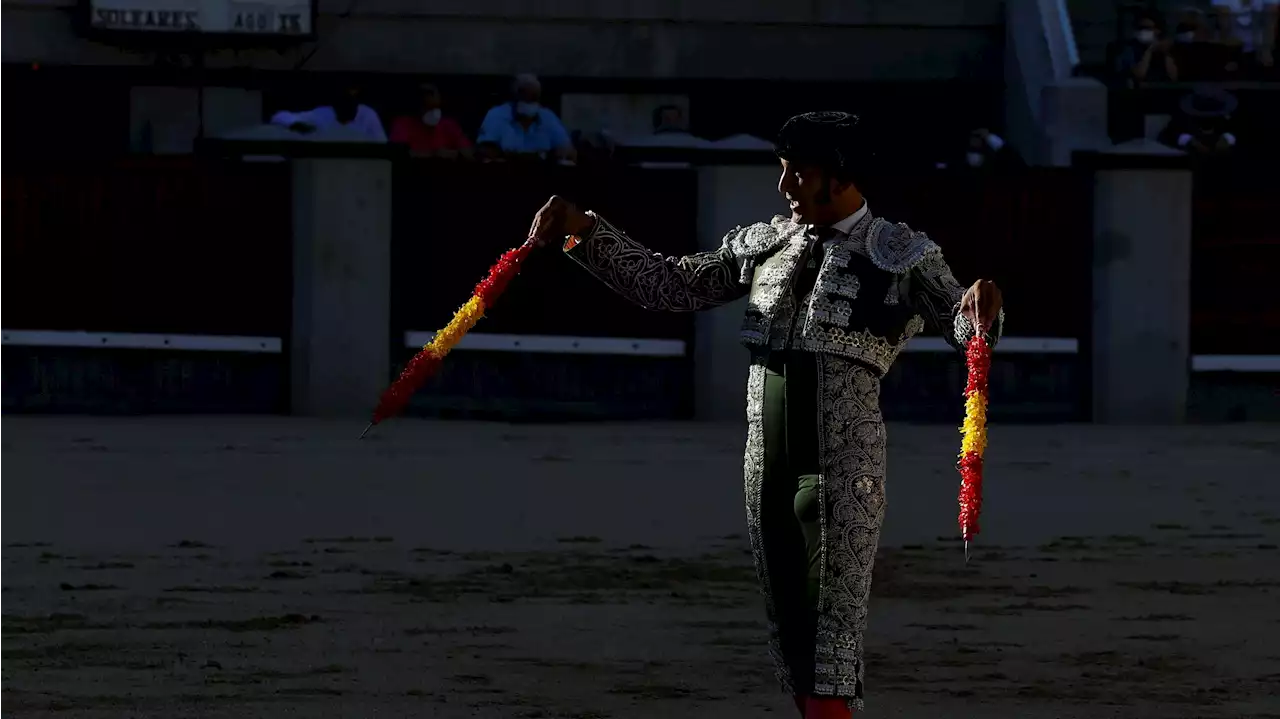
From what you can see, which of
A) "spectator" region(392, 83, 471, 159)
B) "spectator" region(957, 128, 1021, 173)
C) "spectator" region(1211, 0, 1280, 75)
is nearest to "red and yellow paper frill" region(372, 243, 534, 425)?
"spectator" region(392, 83, 471, 159)

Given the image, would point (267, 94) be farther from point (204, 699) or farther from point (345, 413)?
point (204, 699)

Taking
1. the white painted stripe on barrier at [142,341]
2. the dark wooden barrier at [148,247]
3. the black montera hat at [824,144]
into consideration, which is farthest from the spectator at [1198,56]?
the black montera hat at [824,144]

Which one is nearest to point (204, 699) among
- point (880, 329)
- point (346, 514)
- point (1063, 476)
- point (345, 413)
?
point (880, 329)

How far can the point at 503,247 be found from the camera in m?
15.2

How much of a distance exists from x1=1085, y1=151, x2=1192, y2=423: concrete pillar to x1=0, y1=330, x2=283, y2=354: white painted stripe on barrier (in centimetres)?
447

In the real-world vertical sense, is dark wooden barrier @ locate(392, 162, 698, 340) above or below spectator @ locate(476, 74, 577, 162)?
below

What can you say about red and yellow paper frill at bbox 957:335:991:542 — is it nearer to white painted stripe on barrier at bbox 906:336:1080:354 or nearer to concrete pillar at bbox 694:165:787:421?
concrete pillar at bbox 694:165:787:421

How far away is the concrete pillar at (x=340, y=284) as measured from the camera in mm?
14945

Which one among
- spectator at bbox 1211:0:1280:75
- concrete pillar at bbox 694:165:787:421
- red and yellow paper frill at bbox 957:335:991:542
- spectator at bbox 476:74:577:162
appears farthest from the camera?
spectator at bbox 1211:0:1280:75

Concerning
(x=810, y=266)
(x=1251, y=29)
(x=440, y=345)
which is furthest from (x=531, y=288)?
(x=810, y=266)

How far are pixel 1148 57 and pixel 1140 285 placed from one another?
4.96 metres

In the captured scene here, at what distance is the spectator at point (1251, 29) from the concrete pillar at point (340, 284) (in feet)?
26.1

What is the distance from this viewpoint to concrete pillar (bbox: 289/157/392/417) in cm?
1495

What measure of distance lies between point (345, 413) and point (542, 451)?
75.7 inches
